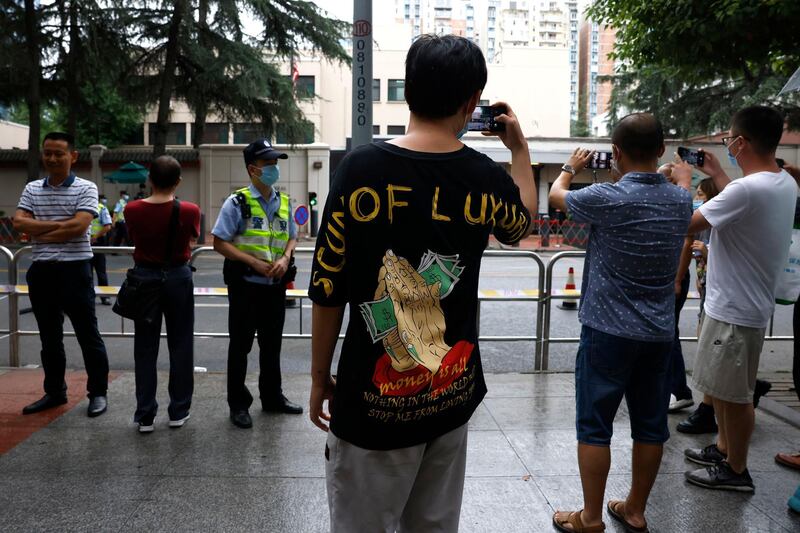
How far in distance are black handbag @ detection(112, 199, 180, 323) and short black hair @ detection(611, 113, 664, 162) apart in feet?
9.78

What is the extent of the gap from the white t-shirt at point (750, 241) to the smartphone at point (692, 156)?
191mm

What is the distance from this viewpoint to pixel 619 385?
9.97 ft

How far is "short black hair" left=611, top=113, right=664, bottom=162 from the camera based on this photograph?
2979 mm

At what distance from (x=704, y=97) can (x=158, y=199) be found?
1135 inches

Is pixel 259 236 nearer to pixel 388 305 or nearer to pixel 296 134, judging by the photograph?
pixel 388 305

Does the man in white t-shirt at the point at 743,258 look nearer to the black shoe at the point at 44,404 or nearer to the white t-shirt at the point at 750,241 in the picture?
the white t-shirt at the point at 750,241

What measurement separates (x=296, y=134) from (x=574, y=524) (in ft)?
79.8

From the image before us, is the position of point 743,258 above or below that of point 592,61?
below

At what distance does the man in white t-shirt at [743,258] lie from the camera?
3424mm

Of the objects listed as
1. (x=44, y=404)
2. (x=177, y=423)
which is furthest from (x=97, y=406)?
Answer: (x=177, y=423)

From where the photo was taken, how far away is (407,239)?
182cm

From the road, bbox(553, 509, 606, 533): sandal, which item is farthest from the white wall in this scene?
bbox(553, 509, 606, 533): sandal

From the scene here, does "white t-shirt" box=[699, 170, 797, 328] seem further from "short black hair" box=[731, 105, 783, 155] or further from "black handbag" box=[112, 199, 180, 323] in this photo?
"black handbag" box=[112, 199, 180, 323]

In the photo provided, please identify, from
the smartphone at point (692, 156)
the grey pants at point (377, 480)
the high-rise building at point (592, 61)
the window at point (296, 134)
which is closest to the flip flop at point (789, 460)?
the smartphone at point (692, 156)
